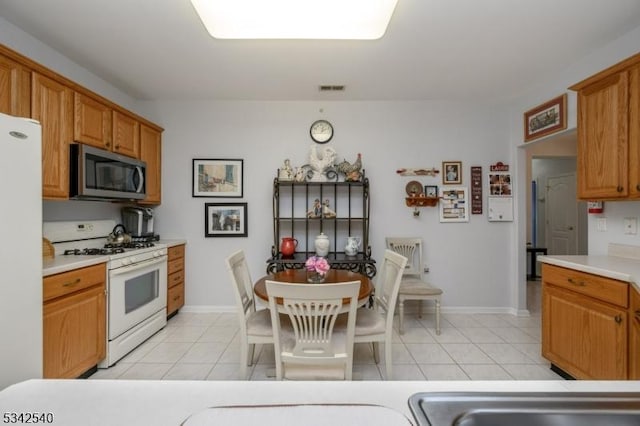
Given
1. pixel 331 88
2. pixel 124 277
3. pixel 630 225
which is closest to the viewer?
pixel 630 225

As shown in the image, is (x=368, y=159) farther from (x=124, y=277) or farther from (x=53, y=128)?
(x=53, y=128)

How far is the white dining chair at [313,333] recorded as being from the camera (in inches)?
57.6

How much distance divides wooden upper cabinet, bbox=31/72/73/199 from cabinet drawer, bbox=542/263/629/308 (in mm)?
3719

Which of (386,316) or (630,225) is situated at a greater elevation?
(630,225)

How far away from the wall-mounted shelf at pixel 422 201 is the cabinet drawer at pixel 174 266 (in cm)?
282

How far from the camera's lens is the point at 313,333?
5.26 ft

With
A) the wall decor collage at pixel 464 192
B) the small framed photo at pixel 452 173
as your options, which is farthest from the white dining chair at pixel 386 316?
the small framed photo at pixel 452 173

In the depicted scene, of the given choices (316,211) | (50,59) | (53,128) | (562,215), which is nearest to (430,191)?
(316,211)

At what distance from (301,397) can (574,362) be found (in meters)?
2.30

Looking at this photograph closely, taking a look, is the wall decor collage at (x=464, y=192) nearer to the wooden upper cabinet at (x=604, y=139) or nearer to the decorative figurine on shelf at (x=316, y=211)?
the decorative figurine on shelf at (x=316, y=211)

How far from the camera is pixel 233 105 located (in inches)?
137

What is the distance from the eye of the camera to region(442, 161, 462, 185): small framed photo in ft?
11.4

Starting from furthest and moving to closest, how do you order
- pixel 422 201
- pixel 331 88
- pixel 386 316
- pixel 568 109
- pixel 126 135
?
pixel 422 201 → pixel 331 88 → pixel 126 135 → pixel 568 109 → pixel 386 316

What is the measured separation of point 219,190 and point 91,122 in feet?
4.54
